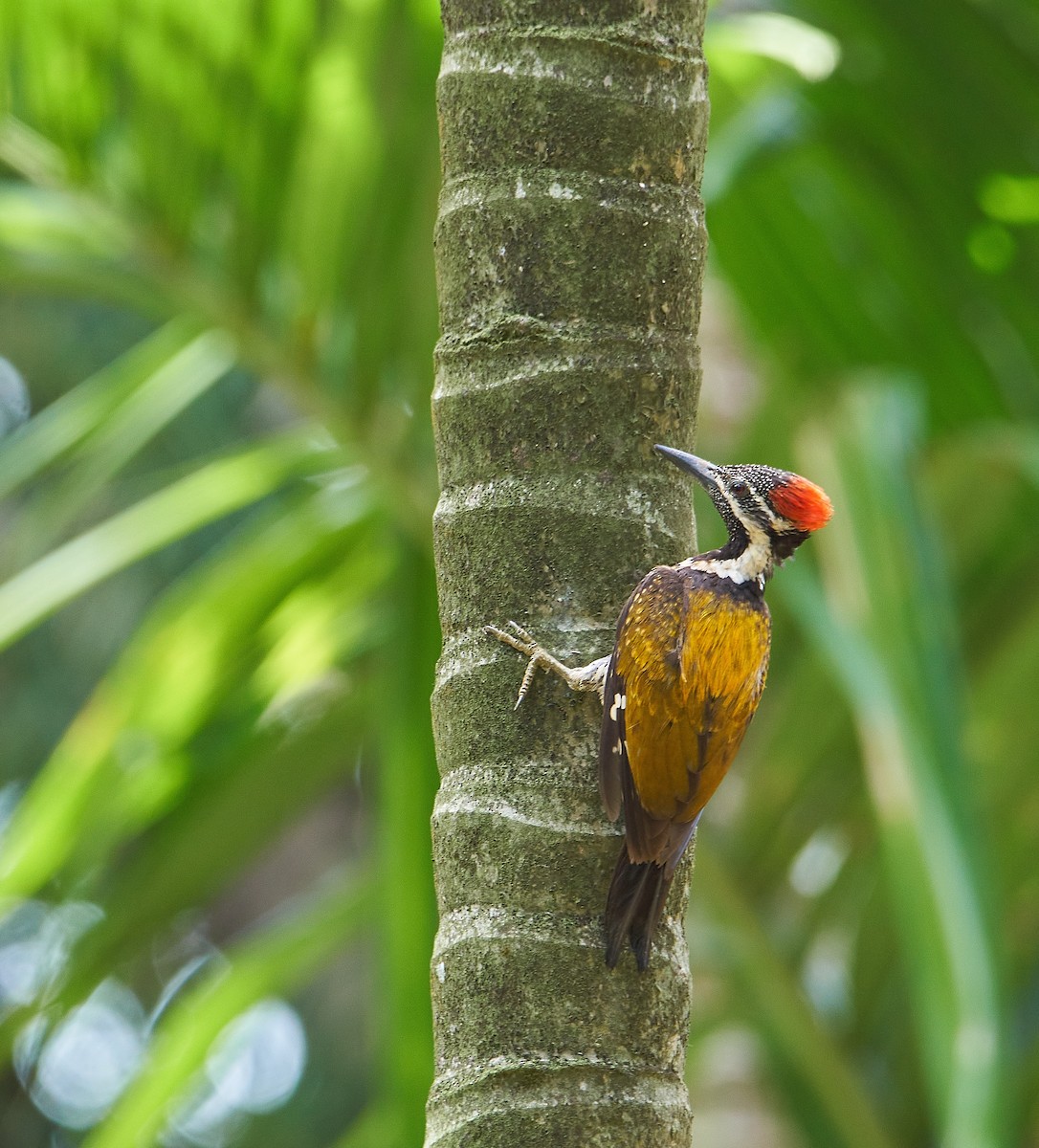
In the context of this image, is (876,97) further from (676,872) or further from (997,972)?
(676,872)

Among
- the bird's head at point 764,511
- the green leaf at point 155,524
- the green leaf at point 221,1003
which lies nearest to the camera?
the bird's head at point 764,511

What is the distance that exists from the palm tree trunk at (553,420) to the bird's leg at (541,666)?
0.01 meters

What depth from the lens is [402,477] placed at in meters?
3.12

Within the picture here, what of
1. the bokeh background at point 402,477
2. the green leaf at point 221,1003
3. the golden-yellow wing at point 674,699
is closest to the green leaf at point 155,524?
the bokeh background at point 402,477

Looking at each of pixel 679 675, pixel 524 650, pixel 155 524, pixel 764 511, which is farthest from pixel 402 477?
pixel 524 650

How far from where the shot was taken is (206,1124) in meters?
9.02

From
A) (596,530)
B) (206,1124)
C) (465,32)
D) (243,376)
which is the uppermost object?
(243,376)

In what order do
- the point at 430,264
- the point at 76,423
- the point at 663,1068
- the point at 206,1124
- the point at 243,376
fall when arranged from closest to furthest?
1. the point at 663,1068
2. the point at 430,264
3. the point at 76,423
4. the point at 243,376
5. the point at 206,1124

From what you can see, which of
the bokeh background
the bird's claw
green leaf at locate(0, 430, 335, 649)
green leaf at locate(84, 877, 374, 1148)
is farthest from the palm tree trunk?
green leaf at locate(84, 877, 374, 1148)

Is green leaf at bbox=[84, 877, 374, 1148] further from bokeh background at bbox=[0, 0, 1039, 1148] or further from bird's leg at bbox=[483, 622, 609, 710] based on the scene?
bird's leg at bbox=[483, 622, 609, 710]

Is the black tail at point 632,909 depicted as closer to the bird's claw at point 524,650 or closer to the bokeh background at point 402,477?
the bird's claw at point 524,650

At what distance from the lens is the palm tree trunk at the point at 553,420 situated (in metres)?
1.47

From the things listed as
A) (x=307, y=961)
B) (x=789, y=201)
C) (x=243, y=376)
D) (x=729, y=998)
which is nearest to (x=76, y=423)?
(x=307, y=961)

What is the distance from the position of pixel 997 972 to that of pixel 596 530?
89 cm
